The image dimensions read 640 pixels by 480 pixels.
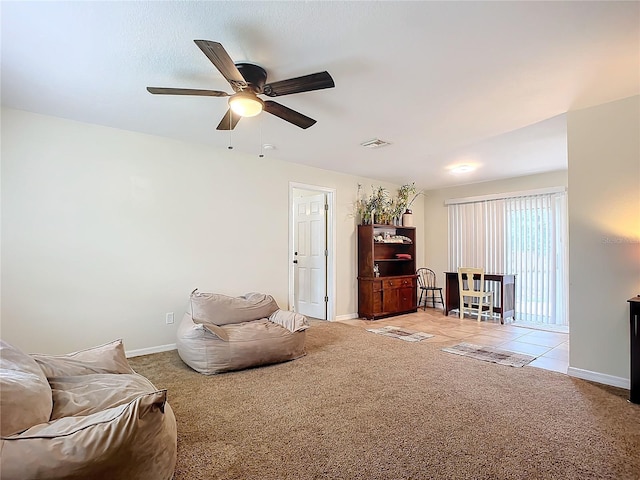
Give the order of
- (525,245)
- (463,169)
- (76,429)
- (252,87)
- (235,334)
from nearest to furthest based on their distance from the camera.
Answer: (76,429) → (252,87) → (235,334) → (463,169) → (525,245)

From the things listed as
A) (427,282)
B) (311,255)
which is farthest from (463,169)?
(311,255)

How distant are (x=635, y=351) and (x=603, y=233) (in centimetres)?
100

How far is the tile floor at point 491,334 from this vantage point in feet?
12.9

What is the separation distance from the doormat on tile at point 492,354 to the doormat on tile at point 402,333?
1.73 ft

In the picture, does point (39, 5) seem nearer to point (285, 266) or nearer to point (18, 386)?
point (18, 386)

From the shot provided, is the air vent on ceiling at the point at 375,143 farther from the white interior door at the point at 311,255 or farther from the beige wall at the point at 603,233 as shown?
the beige wall at the point at 603,233

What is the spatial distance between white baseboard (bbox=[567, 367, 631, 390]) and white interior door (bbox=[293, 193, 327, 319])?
3.49m

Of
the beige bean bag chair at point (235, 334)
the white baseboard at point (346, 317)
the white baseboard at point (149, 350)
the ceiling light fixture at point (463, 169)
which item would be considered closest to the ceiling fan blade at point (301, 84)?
the beige bean bag chair at point (235, 334)

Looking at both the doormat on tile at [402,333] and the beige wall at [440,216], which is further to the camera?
the beige wall at [440,216]

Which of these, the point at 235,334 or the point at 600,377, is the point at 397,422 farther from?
the point at 600,377

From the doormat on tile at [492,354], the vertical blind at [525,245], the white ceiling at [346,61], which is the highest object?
the white ceiling at [346,61]

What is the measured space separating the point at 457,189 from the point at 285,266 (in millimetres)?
4155

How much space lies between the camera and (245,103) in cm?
246

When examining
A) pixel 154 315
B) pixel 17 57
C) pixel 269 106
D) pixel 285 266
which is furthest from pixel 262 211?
pixel 17 57
